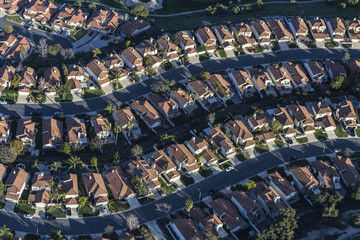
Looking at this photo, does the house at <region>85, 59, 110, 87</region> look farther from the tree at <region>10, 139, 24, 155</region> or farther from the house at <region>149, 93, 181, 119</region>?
the tree at <region>10, 139, 24, 155</region>

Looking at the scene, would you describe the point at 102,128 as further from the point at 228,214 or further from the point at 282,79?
the point at 282,79

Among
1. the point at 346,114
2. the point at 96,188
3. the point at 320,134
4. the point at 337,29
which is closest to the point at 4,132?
the point at 96,188

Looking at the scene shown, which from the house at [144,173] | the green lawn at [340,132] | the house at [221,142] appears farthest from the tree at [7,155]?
the green lawn at [340,132]

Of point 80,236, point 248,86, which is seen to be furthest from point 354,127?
point 80,236

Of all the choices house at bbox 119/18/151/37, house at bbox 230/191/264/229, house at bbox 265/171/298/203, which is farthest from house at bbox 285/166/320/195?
house at bbox 119/18/151/37

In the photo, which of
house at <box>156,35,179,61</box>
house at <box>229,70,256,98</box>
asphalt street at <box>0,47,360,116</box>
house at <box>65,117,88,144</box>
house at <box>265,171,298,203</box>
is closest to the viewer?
house at <box>265,171,298,203</box>

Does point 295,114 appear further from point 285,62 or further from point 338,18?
point 338,18

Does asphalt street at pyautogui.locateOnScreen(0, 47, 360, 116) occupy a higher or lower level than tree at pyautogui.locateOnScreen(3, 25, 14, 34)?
lower
